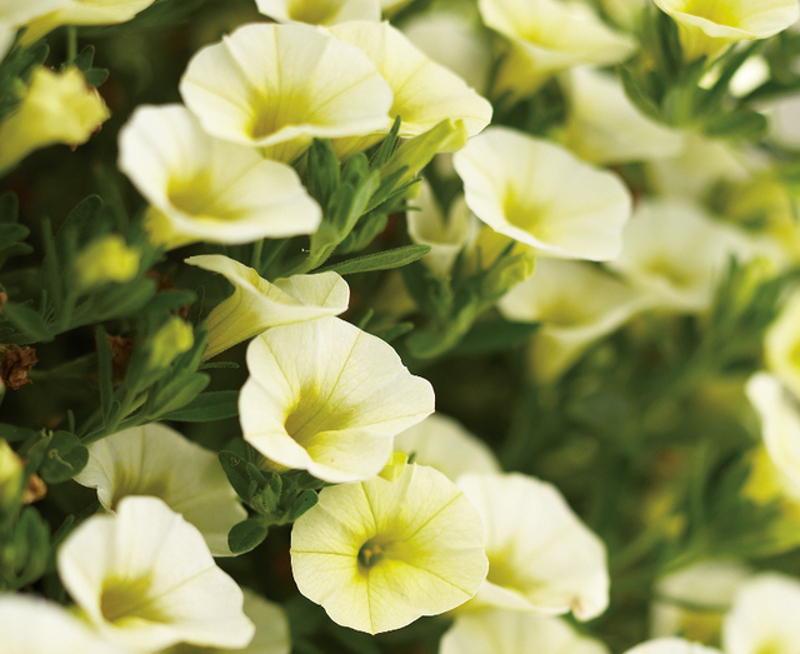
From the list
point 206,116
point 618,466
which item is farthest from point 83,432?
point 618,466

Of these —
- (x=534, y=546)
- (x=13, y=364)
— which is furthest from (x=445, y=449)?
(x=13, y=364)

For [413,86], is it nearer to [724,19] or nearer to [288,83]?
[288,83]

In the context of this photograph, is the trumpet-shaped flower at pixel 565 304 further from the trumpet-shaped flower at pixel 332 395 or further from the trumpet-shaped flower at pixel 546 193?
the trumpet-shaped flower at pixel 332 395

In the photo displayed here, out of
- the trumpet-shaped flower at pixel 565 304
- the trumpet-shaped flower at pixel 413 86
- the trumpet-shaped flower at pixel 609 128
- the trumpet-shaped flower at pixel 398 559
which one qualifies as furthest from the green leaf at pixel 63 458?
the trumpet-shaped flower at pixel 609 128

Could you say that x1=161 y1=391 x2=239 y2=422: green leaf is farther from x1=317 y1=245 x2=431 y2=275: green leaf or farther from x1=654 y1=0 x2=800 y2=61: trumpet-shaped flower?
x1=654 y1=0 x2=800 y2=61: trumpet-shaped flower

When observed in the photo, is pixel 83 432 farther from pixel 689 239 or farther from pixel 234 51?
pixel 689 239
